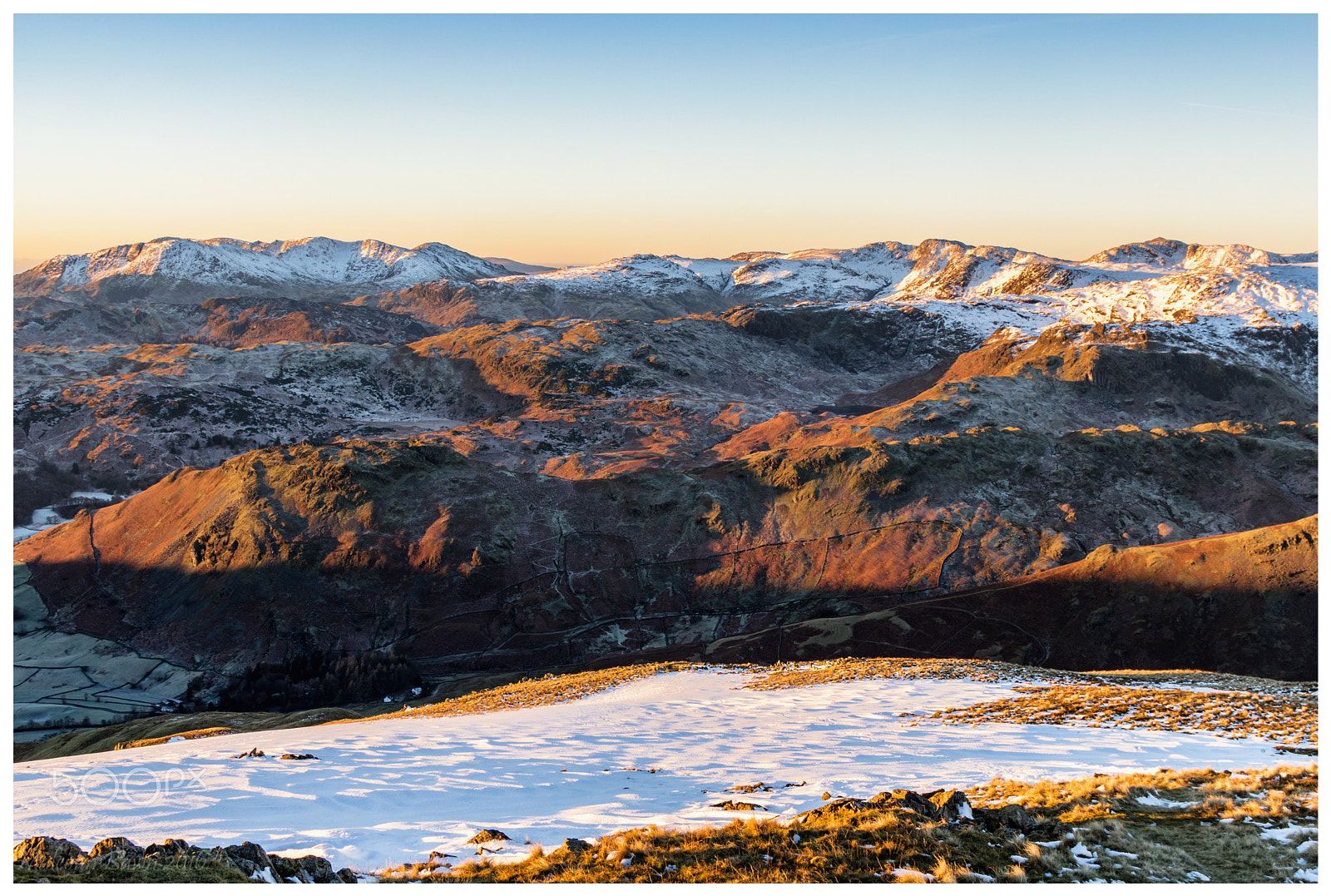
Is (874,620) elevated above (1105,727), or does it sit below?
below

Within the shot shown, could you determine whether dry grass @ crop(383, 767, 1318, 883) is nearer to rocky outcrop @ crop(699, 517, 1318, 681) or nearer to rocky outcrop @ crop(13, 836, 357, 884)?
rocky outcrop @ crop(13, 836, 357, 884)

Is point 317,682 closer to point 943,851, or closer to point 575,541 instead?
point 575,541

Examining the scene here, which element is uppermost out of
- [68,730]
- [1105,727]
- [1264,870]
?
[1264,870]

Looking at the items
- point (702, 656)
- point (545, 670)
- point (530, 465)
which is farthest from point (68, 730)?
point (530, 465)

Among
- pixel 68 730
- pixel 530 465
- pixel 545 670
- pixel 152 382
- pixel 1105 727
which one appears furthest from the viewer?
pixel 152 382

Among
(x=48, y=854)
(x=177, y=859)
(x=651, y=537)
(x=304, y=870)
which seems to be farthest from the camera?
(x=651, y=537)

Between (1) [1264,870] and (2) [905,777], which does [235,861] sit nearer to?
(2) [905,777]

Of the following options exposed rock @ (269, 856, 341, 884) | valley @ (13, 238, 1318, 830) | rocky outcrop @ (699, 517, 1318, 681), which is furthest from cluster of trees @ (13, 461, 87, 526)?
exposed rock @ (269, 856, 341, 884)

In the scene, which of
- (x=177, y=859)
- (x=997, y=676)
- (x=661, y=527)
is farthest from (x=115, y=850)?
(x=661, y=527)
